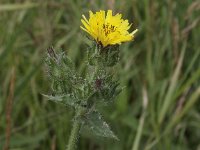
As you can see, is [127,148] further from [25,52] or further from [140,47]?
[25,52]

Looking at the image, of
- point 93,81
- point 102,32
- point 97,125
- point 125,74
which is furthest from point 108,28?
point 125,74

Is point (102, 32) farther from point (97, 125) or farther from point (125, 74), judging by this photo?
point (125, 74)

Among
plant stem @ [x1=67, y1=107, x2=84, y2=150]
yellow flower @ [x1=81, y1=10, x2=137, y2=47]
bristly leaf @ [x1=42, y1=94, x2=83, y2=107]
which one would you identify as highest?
yellow flower @ [x1=81, y1=10, x2=137, y2=47]

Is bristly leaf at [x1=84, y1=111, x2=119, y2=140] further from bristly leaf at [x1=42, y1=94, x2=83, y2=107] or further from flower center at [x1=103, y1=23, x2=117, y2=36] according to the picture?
flower center at [x1=103, y1=23, x2=117, y2=36]

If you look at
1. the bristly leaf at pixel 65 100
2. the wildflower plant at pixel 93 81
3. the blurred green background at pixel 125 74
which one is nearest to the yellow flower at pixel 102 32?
the wildflower plant at pixel 93 81

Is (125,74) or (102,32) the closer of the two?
(102,32)

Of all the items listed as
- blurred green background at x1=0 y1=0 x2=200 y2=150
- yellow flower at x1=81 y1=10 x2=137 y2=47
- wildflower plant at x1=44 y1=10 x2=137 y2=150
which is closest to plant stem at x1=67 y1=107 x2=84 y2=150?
wildflower plant at x1=44 y1=10 x2=137 y2=150
